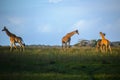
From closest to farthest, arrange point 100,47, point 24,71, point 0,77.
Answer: point 0,77
point 24,71
point 100,47

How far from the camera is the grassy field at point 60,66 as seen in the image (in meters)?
19.7

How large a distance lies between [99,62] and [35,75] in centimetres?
535

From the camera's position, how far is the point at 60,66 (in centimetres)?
2203

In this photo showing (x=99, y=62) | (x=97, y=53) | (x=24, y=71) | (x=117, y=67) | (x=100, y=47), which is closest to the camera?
(x=24, y=71)

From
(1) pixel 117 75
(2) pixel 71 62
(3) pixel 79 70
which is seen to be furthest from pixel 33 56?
(1) pixel 117 75

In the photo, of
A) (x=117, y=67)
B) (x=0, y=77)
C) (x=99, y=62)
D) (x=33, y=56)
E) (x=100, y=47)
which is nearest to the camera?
(x=0, y=77)

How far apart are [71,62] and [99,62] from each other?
180cm

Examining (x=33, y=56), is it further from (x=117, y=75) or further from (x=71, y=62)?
(x=117, y=75)

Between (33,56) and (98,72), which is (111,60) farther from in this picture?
(33,56)

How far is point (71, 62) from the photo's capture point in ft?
76.1

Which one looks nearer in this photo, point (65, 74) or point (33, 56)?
point (65, 74)

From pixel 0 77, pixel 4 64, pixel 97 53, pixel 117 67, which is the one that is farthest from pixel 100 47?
pixel 0 77

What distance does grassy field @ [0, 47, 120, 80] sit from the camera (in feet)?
64.5

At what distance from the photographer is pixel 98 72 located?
21031mm
